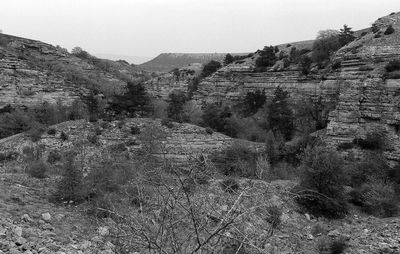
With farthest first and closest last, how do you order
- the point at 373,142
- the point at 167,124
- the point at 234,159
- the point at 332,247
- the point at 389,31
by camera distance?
the point at 389,31
the point at 167,124
the point at 373,142
the point at 234,159
the point at 332,247

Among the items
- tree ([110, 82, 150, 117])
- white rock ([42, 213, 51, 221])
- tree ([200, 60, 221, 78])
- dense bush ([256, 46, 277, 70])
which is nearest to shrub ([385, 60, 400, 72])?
dense bush ([256, 46, 277, 70])

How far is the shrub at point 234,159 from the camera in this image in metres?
19.7

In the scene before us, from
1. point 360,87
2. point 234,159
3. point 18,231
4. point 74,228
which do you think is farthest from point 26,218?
point 360,87

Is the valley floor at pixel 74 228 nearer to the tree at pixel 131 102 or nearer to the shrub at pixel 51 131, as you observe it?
the shrub at pixel 51 131

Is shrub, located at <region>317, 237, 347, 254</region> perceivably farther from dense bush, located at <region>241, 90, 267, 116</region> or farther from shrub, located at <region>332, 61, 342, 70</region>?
dense bush, located at <region>241, 90, 267, 116</region>

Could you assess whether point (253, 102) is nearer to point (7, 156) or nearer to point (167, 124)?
point (167, 124)

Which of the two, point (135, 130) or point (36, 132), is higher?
point (36, 132)

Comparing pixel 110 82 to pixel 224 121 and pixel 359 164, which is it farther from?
pixel 359 164

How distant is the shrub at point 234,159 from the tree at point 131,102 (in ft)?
30.5

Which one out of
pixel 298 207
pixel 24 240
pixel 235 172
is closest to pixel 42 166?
pixel 24 240

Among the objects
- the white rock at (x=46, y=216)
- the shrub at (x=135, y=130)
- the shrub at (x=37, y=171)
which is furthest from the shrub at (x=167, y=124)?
the white rock at (x=46, y=216)

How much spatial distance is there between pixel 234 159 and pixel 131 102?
10842 mm

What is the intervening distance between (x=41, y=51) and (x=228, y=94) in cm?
2242

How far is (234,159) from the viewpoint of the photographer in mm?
21297
